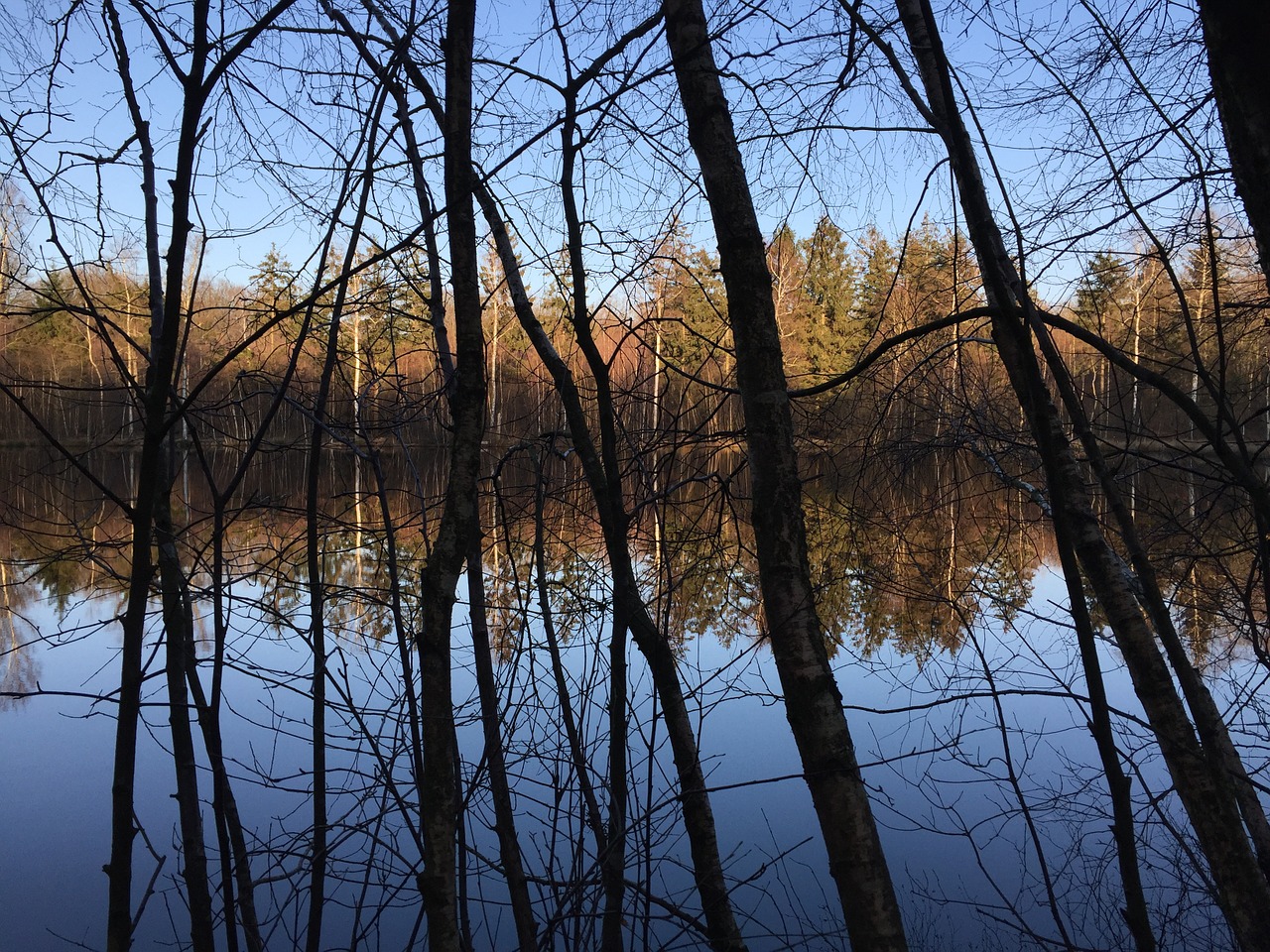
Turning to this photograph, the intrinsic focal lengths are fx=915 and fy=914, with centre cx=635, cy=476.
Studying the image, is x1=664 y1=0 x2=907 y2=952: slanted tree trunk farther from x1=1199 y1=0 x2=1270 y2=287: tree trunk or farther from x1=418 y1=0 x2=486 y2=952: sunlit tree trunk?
x1=1199 y1=0 x2=1270 y2=287: tree trunk

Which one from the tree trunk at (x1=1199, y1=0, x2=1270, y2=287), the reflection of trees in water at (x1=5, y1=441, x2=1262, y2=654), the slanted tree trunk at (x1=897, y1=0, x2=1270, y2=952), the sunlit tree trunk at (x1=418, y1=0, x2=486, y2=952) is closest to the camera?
the tree trunk at (x1=1199, y1=0, x2=1270, y2=287)

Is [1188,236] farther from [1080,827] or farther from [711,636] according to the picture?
[711,636]

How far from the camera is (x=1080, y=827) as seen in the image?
5.13 m

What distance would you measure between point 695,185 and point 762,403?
740mm

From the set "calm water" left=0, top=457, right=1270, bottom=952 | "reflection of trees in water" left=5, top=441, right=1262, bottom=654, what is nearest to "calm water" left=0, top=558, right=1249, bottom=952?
"calm water" left=0, top=457, right=1270, bottom=952

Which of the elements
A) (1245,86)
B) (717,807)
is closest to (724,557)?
(1245,86)

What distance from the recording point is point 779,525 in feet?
6.52

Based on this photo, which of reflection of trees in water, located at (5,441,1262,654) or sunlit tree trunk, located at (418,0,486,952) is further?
reflection of trees in water, located at (5,441,1262,654)

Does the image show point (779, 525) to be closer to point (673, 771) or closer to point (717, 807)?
point (673, 771)

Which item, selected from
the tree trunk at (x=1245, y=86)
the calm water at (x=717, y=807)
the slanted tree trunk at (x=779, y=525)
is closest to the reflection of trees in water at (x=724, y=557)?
the calm water at (x=717, y=807)

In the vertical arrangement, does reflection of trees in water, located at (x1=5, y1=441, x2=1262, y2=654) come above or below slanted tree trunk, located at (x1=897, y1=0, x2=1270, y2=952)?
above

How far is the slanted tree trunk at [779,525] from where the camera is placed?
183 cm

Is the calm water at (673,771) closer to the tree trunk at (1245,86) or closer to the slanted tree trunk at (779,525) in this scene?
the slanted tree trunk at (779,525)

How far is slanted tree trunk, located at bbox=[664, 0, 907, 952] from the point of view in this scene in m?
1.83
